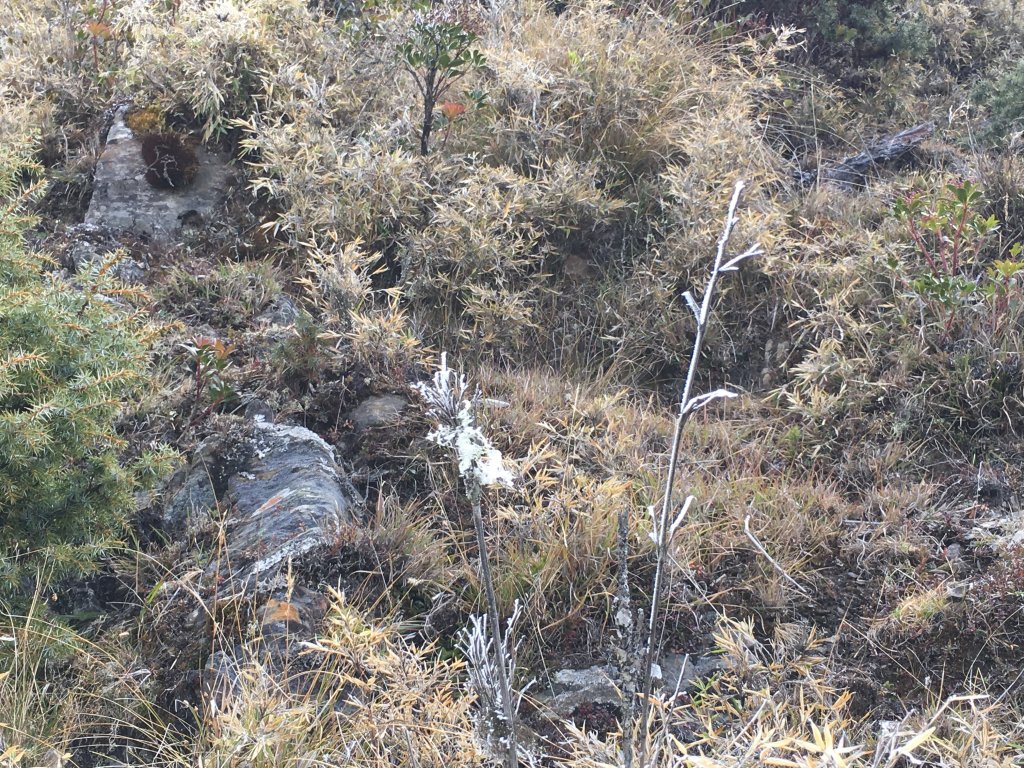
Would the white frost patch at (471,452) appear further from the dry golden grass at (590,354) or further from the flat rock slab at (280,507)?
the flat rock slab at (280,507)

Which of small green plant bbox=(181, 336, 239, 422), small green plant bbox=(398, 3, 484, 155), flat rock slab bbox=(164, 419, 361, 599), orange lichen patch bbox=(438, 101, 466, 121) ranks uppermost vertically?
small green plant bbox=(398, 3, 484, 155)

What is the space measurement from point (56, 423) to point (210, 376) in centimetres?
111

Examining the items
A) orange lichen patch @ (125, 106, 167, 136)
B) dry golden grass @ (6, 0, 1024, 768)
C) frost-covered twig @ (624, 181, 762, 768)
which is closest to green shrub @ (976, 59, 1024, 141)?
dry golden grass @ (6, 0, 1024, 768)

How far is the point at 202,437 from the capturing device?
3.55m

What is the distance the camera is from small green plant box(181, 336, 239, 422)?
3.58m

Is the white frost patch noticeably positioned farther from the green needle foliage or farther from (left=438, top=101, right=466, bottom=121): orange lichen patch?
(left=438, top=101, right=466, bottom=121): orange lichen patch

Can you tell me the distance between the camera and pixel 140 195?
190 inches

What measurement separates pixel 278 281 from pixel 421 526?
76.4 inches

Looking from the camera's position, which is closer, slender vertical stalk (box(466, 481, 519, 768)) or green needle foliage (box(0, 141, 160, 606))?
slender vertical stalk (box(466, 481, 519, 768))

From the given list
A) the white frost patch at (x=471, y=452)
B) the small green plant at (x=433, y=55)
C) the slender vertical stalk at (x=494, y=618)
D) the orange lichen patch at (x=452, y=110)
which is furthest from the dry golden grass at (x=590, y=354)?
the white frost patch at (x=471, y=452)

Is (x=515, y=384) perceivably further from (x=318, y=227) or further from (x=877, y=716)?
(x=877, y=716)

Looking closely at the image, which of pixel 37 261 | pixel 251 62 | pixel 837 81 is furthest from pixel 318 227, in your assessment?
pixel 837 81

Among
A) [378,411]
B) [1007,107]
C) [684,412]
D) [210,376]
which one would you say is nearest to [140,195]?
[210,376]

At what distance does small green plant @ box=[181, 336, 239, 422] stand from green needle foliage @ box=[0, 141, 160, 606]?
1.92 ft
